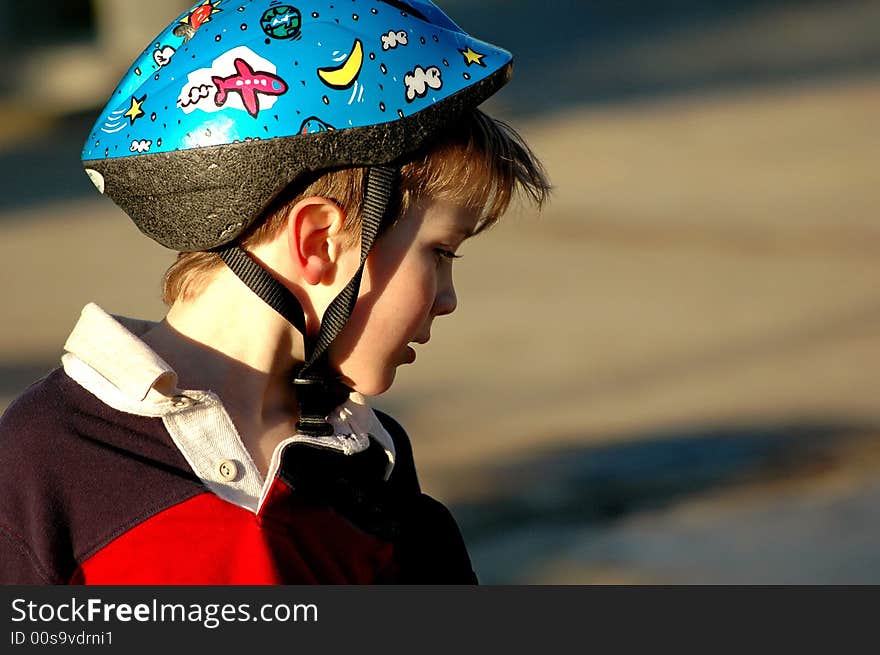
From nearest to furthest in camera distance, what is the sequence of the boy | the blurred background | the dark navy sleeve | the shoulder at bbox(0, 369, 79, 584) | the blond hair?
the shoulder at bbox(0, 369, 79, 584) < the boy < the blond hair < the dark navy sleeve < the blurred background

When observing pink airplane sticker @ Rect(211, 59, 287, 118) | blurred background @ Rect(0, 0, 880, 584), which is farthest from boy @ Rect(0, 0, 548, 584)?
blurred background @ Rect(0, 0, 880, 584)

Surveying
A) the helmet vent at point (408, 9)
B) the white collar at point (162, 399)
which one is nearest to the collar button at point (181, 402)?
the white collar at point (162, 399)

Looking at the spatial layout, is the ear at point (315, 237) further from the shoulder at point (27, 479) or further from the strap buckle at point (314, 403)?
the shoulder at point (27, 479)

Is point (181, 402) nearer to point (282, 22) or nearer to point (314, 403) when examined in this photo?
point (314, 403)

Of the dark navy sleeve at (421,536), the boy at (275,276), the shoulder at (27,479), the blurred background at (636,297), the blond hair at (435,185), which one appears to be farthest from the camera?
the blurred background at (636,297)

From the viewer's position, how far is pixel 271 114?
257 cm

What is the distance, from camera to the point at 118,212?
945 cm

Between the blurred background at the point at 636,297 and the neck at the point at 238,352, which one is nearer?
the neck at the point at 238,352

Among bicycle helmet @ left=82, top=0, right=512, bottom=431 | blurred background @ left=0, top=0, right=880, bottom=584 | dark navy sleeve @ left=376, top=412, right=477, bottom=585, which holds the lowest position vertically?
blurred background @ left=0, top=0, right=880, bottom=584

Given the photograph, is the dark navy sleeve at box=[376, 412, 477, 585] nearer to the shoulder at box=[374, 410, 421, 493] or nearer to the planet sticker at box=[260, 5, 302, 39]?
the shoulder at box=[374, 410, 421, 493]

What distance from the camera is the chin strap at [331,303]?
2.62 metres

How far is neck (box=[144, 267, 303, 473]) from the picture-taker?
2.60 metres

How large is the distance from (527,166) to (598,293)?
493 cm

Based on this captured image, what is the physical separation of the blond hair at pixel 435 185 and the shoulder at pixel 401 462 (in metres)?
0.47
